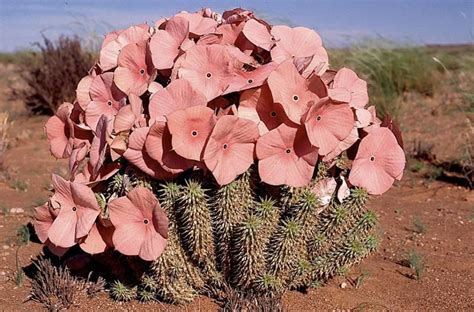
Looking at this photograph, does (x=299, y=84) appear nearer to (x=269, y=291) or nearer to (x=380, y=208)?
(x=269, y=291)

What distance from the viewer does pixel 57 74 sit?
37.1 ft

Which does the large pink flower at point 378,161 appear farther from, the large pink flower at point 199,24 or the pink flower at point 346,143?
the large pink flower at point 199,24

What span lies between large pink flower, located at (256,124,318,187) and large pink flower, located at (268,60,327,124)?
92mm

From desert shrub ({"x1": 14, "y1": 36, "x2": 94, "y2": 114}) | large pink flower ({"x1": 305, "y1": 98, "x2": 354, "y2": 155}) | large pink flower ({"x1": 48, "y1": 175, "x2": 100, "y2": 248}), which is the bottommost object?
desert shrub ({"x1": 14, "y1": 36, "x2": 94, "y2": 114})

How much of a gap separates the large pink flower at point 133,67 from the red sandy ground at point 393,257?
4.06 ft

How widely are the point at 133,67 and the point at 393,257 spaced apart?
230cm

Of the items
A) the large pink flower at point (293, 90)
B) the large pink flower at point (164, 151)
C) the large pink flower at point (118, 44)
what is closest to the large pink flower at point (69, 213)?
the large pink flower at point (164, 151)

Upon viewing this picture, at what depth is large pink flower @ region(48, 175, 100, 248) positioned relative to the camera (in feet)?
11.4

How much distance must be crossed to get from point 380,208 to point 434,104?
707cm

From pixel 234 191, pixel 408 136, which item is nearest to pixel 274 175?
pixel 234 191

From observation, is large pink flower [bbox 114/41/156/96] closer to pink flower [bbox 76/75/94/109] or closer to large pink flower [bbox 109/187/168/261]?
pink flower [bbox 76/75/94/109]

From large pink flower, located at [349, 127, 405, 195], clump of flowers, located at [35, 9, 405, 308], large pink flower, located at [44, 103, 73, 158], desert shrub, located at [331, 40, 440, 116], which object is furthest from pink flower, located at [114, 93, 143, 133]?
desert shrub, located at [331, 40, 440, 116]

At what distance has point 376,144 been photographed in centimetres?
348

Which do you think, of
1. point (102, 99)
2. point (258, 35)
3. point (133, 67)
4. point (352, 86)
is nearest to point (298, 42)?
point (258, 35)
